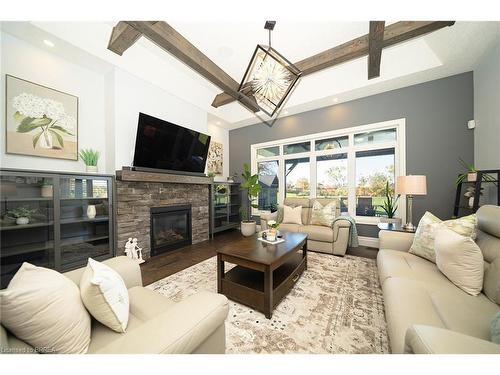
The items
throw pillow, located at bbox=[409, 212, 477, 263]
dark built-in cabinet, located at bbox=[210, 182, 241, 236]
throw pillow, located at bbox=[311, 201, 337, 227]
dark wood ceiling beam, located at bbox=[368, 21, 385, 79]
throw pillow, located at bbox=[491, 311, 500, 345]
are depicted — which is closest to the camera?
throw pillow, located at bbox=[491, 311, 500, 345]

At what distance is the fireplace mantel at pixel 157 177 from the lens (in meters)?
2.60

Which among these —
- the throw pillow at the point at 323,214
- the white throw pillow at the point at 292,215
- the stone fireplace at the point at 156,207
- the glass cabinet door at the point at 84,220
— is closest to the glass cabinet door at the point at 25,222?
the glass cabinet door at the point at 84,220

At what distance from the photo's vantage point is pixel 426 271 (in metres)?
1.45

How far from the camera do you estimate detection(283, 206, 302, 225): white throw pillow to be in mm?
3525

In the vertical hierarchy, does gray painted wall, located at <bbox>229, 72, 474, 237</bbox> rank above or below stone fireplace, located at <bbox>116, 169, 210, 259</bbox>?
above

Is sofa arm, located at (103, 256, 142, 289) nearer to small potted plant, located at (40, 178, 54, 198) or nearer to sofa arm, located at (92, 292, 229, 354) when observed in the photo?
sofa arm, located at (92, 292, 229, 354)

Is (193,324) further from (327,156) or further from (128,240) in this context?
(327,156)

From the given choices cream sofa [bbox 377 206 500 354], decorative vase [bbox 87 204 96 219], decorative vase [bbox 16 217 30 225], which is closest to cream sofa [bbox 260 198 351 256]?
cream sofa [bbox 377 206 500 354]

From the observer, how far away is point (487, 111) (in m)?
2.40

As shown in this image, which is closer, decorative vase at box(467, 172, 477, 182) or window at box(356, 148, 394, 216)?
decorative vase at box(467, 172, 477, 182)

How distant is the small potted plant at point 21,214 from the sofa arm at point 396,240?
3.97 metres

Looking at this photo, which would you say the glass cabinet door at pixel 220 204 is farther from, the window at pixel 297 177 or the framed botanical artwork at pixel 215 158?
the window at pixel 297 177

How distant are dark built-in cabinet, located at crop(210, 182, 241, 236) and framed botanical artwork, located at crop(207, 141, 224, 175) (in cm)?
59

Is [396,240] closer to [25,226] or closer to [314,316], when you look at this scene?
[314,316]
